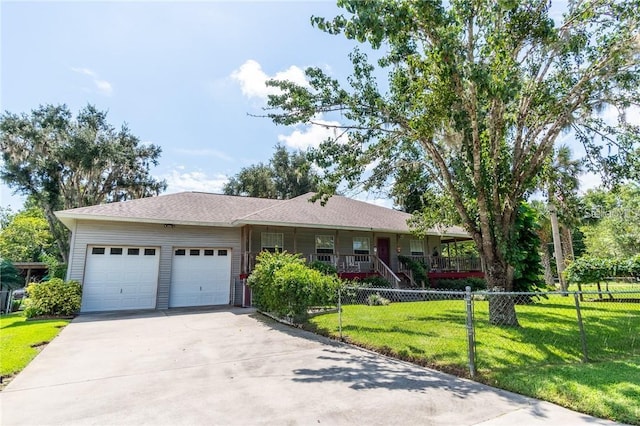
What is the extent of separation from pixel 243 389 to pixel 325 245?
42.8 feet

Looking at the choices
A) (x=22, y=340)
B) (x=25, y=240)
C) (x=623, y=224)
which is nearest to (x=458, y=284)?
(x=22, y=340)

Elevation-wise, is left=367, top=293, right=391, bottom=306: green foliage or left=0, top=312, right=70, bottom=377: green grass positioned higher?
left=367, top=293, right=391, bottom=306: green foliage

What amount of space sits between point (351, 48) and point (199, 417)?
866 centimetres

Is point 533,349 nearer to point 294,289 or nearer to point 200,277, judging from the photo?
point 294,289

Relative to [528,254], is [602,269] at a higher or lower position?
lower

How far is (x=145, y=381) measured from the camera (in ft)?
16.6

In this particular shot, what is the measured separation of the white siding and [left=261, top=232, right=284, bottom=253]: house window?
1.21m

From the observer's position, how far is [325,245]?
17641 mm

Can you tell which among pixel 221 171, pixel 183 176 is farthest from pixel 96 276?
pixel 221 171

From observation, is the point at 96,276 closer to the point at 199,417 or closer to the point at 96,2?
the point at 96,2

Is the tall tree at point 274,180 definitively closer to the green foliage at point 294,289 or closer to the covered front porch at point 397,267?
the covered front porch at point 397,267

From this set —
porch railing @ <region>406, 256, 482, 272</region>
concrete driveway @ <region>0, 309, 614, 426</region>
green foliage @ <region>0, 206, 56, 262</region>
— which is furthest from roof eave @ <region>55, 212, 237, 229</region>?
green foliage @ <region>0, 206, 56, 262</region>

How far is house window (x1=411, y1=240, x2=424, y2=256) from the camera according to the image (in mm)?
20047

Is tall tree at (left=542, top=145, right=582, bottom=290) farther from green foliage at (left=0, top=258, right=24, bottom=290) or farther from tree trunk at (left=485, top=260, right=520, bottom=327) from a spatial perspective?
green foliage at (left=0, top=258, right=24, bottom=290)
